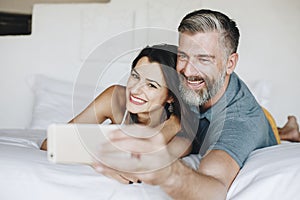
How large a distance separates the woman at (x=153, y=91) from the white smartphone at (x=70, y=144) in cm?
20

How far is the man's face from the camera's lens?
1.44 metres

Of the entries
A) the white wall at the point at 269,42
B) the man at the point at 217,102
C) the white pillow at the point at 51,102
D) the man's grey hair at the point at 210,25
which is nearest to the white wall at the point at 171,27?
the white wall at the point at 269,42

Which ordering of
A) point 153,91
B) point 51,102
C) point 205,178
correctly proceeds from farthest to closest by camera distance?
point 51,102 < point 153,91 < point 205,178

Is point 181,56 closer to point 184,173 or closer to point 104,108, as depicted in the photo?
point 104,108

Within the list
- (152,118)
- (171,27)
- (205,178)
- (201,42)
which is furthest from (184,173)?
(171,27)

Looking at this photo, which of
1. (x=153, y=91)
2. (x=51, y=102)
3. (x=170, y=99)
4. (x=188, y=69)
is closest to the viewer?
(x=153, y=91)

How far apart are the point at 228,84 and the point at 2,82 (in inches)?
57.9

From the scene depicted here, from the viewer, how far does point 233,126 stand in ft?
4.52

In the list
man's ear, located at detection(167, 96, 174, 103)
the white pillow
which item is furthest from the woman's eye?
the white pillow

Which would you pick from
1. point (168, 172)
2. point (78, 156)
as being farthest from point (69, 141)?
point (168, 172)

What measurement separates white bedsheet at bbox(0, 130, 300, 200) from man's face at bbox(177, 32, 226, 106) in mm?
328

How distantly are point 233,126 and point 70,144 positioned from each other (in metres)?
0.56

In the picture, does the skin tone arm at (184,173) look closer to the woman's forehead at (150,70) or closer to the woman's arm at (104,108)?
the woman's forehead at (150,70)

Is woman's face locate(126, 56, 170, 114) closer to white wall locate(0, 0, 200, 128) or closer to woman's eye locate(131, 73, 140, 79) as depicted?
woman's eye locate(131, 73, 140, 79)
